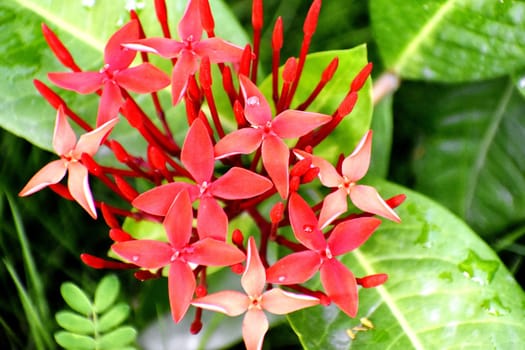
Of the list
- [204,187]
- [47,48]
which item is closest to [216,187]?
[204,187]

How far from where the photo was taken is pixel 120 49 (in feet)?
2.23

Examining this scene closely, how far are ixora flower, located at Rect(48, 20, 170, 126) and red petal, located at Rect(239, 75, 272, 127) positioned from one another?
0.09m

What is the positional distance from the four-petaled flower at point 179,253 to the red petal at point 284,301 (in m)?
0.05

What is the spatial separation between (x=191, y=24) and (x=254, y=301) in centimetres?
29

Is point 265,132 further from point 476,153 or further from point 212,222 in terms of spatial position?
point 476,153

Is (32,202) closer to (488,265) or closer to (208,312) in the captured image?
(208,312)

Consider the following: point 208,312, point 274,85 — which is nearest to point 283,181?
point 274,85

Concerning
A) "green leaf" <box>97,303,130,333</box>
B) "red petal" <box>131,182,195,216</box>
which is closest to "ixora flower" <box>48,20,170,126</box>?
"red petal" <box>131,182,195,216</box>

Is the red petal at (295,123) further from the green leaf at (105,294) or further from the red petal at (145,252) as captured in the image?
the green leaf at (105,294)

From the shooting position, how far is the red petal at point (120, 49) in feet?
2.23

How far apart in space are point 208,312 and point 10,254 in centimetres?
31

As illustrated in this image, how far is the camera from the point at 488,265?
2.58 ft

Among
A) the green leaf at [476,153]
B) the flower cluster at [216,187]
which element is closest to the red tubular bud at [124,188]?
the flower cluster at [216,187]

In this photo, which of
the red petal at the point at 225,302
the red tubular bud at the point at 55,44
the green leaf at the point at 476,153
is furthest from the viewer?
the green leaf at the point at 476,153
